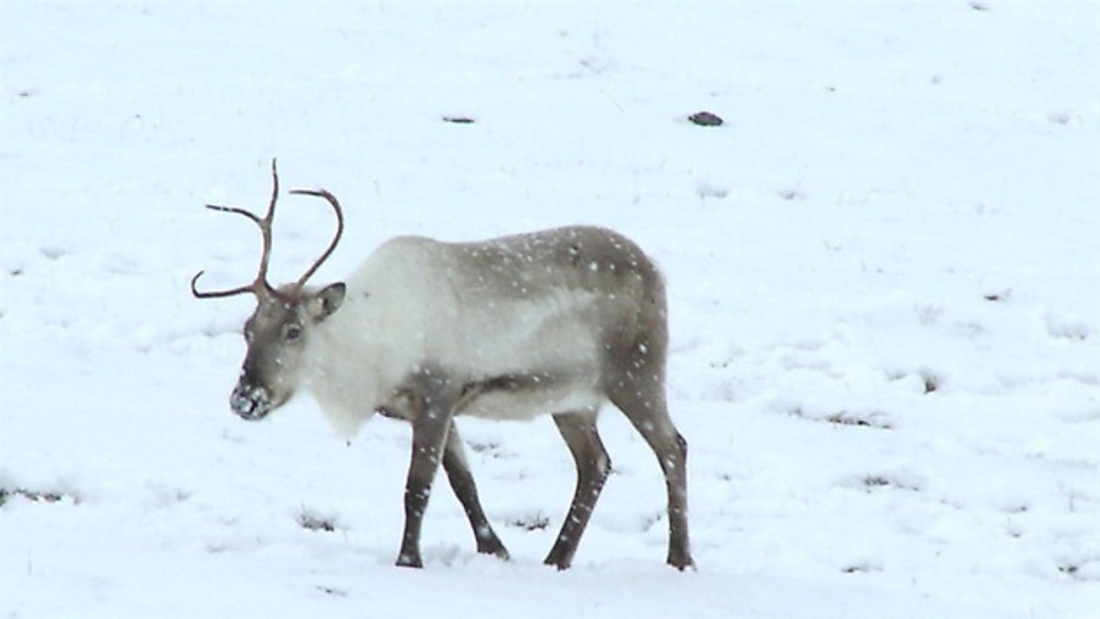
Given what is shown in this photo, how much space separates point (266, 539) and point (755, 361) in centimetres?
427

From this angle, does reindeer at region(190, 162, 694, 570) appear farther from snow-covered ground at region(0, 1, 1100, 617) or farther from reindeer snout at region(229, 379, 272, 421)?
snow-covered ground at region(0, 1, 1100, 617)

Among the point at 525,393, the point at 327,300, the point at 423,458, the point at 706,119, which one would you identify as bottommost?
the point at 706,119

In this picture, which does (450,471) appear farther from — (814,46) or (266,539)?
(814,46)

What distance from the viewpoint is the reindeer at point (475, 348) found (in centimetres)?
741

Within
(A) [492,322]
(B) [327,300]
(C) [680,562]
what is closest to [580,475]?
(C) [680,562]

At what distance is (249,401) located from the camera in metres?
7.20

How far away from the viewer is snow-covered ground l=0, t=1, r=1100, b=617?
7785mm

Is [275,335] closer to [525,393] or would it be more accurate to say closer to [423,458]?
[423,458]

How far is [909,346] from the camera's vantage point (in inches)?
457

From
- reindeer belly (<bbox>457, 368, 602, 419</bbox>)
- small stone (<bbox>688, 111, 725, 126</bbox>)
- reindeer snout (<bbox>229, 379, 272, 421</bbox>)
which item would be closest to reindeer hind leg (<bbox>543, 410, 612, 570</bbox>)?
reindeer belly (<bbox>457, 368, 602, 419</bbox>)

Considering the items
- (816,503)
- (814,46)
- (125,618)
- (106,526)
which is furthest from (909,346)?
(814,46)

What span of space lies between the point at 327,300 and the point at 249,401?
500mm

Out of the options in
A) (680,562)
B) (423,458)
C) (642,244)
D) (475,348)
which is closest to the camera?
(423,458)

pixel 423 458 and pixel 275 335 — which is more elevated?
pixel 275 335
